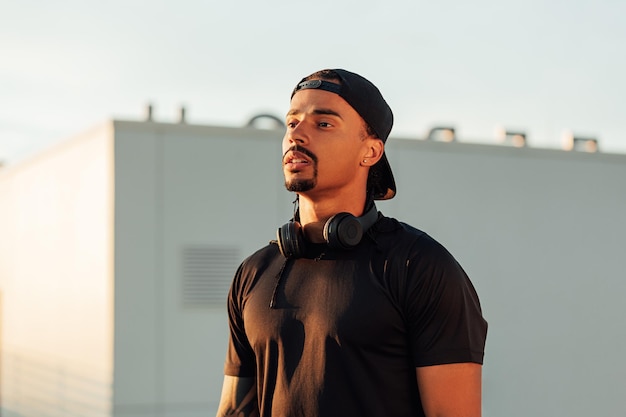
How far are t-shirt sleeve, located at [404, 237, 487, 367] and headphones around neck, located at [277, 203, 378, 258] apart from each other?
16 cm

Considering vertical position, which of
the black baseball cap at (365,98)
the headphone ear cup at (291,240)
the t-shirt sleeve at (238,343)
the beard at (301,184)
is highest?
the black baseball cap at (365,98)

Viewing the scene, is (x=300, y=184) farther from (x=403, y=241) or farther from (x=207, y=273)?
(x=207, y=273)

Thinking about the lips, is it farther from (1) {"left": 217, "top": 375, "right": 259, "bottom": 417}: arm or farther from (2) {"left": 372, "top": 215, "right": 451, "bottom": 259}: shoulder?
→ (1) {"left": 217, "top": 375, "right": 259, "bottom": 417}: arm

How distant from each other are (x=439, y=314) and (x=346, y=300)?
21cm

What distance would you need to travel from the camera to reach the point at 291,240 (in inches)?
105

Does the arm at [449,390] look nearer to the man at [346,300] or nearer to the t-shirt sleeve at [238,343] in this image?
the man at [346,300]

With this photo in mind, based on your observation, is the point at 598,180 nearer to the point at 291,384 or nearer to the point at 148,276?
the point at 148,276

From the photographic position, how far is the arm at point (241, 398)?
279 cm

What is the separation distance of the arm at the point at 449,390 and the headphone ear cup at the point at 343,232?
0.34m

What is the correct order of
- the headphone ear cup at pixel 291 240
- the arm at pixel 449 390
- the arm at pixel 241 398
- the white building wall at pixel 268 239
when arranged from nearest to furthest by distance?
the arm at pixel 449 390, the headphone ear cup at pixel 291 240, the arm at pixel 241 398, the white building wall at pixel 268 239

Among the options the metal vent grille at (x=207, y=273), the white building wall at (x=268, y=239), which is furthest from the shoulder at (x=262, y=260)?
the metal vent grille at (x=207, y=273)

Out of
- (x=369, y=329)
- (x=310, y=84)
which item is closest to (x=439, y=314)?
(x=369, y=329)

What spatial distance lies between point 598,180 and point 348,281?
1114 cm

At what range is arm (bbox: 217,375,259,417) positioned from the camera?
279 cm
